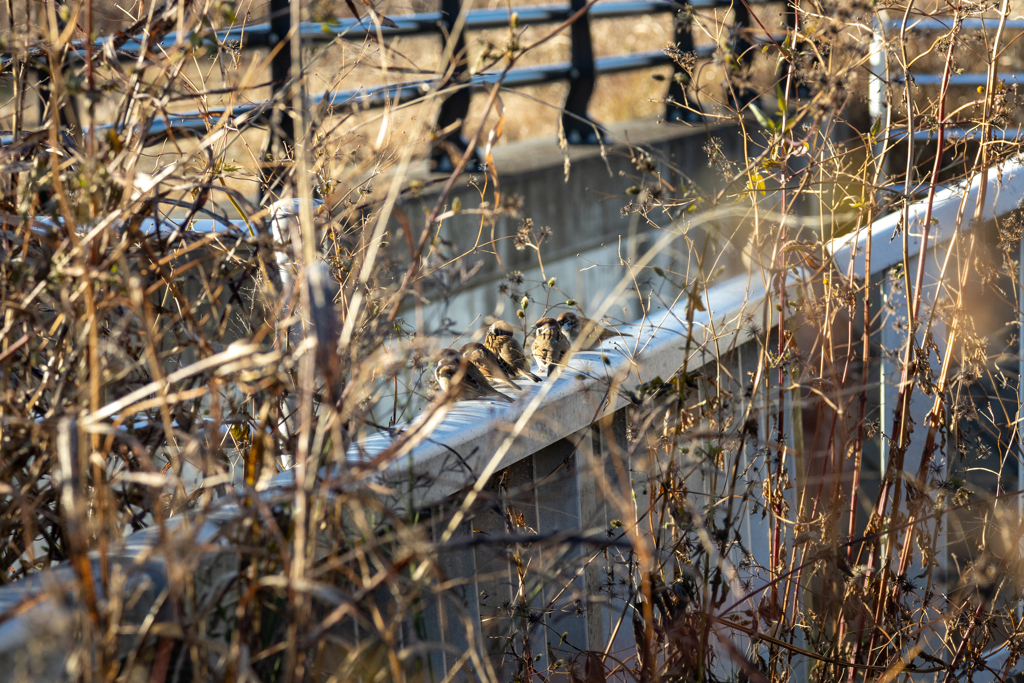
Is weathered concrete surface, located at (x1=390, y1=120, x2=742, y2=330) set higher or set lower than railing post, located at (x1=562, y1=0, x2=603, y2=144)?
lower

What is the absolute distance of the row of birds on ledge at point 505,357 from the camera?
2010 millimetres

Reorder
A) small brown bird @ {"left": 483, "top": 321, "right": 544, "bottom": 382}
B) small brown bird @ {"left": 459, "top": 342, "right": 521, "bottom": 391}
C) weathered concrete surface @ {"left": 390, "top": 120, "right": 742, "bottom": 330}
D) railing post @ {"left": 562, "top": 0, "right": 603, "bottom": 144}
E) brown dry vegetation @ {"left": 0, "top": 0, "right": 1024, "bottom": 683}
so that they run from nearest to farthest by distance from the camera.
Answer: brown dry vegetation @ {"left": 0, "top": 0, "right": 1024, "bottom": 683}
small brown bird @ {"left": 459, "top": 342, "right": 521, "bottom": 391}
small brown bird @ {"left": 483, "top": 321, "right": 544, "bottom": 382}
weathered concrete surface @ {"left": 390, "top": 120, "right": 742, "bottom": 330}
railing post @ {"left": 562, "top": 0, "right": 603, "bottom": 144}

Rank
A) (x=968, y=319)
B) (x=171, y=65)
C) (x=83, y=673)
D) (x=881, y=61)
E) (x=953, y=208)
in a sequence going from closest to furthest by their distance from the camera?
(x=83, y=673)
(x=171, y=65)
(x=968, y=319)
(x=953, y=208)
(x=881, y=61)

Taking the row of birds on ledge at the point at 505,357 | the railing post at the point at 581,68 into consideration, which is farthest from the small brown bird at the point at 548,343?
the railing post at the point at 581,68

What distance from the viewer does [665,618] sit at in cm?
154

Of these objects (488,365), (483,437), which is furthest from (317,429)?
(488,365)

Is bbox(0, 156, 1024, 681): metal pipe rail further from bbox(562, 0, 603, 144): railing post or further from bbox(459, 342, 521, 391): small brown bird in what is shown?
bbox(562, 0, 603, 144): railing post

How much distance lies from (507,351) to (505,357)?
0.04 meters

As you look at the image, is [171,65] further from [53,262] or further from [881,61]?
[881,61]

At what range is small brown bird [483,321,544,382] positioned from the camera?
88.0 inches

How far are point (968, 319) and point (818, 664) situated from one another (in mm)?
899

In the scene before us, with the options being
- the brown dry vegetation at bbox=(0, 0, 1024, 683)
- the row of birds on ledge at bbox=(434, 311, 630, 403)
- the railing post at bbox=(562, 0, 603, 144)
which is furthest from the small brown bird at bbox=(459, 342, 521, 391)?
the railing post at bbox=(562, 0, 603, 144)

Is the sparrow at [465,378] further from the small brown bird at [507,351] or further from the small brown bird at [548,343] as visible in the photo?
the small brown bird at [548,343]

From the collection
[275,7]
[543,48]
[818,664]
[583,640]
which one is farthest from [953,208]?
[543,48]
